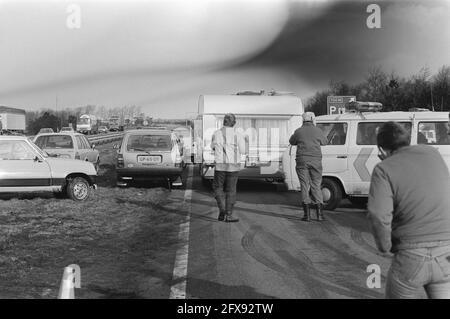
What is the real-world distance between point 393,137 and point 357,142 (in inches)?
311

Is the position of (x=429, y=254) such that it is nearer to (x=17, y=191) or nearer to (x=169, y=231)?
(x=169, y=231)

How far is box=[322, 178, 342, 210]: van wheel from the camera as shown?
37.6 ft

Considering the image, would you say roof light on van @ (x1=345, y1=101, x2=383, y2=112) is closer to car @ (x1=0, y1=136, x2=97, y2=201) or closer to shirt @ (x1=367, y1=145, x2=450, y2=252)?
car @ (x1=0, y1=136, x2=97, y2=201)

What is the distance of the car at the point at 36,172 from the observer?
12.9 meters

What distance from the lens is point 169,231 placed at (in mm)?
9258

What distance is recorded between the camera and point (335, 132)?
38.8 feet

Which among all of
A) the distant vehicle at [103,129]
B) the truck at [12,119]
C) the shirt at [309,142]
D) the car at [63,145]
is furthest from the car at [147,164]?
the distant vehicle at [103,129]

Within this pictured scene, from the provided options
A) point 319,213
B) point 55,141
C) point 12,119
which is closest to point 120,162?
point 55,141

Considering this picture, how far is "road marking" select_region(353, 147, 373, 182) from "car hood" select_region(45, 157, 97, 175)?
6.36 meters

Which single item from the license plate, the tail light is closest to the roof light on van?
the license plate

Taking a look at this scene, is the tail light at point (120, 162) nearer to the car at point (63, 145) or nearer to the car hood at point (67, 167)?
the car hood at point (67, 167)
